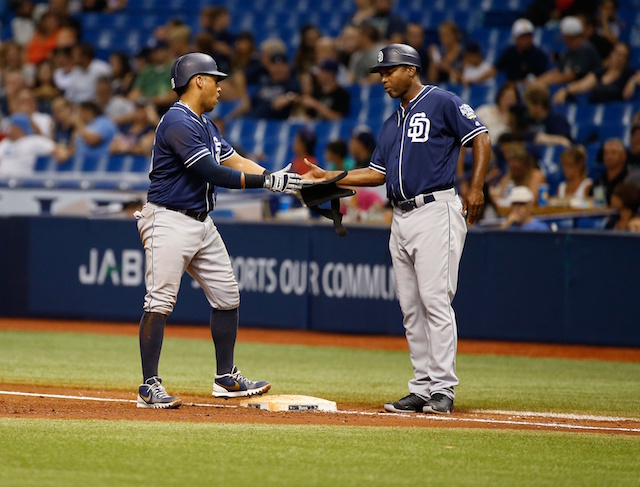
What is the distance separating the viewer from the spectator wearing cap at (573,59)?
14.3m

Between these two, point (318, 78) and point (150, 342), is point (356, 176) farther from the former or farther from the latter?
point (318, 78)

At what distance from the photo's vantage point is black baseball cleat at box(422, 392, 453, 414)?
6750 millimetres

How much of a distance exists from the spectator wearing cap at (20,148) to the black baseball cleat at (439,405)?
37.4ft

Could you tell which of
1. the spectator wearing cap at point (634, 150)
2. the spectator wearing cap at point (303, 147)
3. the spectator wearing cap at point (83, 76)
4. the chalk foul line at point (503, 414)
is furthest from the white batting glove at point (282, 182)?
the spectator wearing cap at point (83, 76)

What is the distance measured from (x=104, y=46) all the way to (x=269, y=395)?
1379 centimetres

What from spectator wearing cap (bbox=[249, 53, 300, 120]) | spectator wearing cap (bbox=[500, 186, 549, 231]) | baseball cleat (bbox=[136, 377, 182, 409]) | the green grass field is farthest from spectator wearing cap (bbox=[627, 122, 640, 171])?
baseball cleat (bbox=[136, 377, 182, 409])

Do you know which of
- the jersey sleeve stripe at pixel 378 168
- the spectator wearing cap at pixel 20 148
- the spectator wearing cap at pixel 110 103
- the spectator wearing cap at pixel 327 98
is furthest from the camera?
the spectator wearing cap at pixel 110 103

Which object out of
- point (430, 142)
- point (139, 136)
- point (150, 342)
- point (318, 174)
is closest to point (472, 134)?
point (430, 142)

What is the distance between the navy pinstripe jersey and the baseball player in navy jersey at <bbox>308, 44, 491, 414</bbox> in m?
1.16

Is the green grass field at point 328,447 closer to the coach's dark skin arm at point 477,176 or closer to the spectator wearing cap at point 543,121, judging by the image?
the coach's dark skin arm at point 477,176

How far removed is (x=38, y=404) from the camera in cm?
693

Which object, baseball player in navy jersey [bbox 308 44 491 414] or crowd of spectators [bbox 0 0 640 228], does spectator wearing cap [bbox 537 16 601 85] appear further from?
baseball player in navy jersey [bbox 308 44 491 414]

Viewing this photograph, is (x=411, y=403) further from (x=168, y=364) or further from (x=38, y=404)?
(x=168, y=364)

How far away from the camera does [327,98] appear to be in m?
16.0
